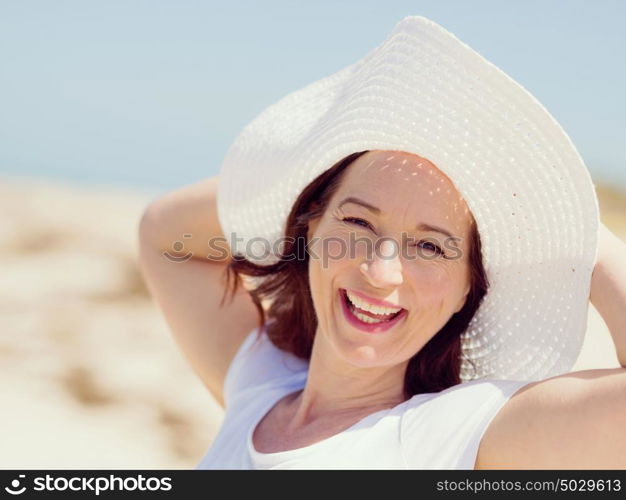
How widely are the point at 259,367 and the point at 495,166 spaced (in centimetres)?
111

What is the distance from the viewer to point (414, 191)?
2.20m

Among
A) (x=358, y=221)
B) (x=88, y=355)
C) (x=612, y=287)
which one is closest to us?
(x=612, y=287)

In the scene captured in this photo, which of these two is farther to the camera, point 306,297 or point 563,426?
point 306,297

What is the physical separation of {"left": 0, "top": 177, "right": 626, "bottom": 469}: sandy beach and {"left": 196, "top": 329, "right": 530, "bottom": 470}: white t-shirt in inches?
39.0

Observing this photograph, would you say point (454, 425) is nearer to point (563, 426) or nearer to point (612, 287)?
point (563, 426)

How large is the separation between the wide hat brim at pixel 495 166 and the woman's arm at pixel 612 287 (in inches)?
1.3

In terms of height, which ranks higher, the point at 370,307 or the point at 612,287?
the point at 370,307

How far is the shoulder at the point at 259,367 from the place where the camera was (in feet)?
9.35

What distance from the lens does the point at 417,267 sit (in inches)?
88.1
